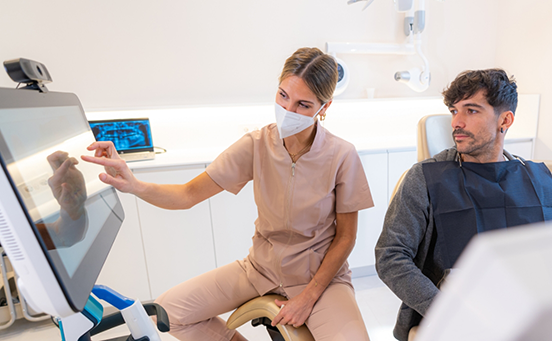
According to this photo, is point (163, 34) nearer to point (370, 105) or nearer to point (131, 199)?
point (131, 199)

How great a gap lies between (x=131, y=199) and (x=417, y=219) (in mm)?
1545

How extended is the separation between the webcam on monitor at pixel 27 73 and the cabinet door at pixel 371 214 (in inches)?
72.6

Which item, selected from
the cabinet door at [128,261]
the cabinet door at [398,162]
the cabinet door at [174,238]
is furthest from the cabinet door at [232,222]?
the cabinet door at [398,162]

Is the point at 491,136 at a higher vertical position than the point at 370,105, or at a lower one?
higher

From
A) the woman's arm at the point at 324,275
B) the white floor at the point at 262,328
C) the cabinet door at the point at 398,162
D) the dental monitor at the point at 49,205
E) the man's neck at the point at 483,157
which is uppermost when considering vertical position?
the dental monitor at the point at 49,205

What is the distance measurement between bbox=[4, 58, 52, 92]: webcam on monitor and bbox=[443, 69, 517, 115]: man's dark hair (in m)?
1.21

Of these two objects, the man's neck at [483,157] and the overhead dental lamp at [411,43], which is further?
the overhead dental lamp at [411,43]

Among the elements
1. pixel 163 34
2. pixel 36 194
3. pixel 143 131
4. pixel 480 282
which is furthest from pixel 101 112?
pixel 480 282

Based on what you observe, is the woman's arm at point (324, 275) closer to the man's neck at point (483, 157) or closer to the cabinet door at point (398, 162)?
the man's neck at point (483, 157)

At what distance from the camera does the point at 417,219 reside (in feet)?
3.60

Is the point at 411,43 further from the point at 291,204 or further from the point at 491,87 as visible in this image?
the point at 291,204

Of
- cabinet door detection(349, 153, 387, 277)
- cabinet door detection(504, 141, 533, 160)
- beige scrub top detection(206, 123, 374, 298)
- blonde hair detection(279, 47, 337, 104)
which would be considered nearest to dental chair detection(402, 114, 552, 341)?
beige scrub top detection(206, 123, 374, 298)

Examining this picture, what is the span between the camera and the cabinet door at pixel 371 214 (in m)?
2.25

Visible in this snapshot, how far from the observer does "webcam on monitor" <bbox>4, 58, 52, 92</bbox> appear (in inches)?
25.0
